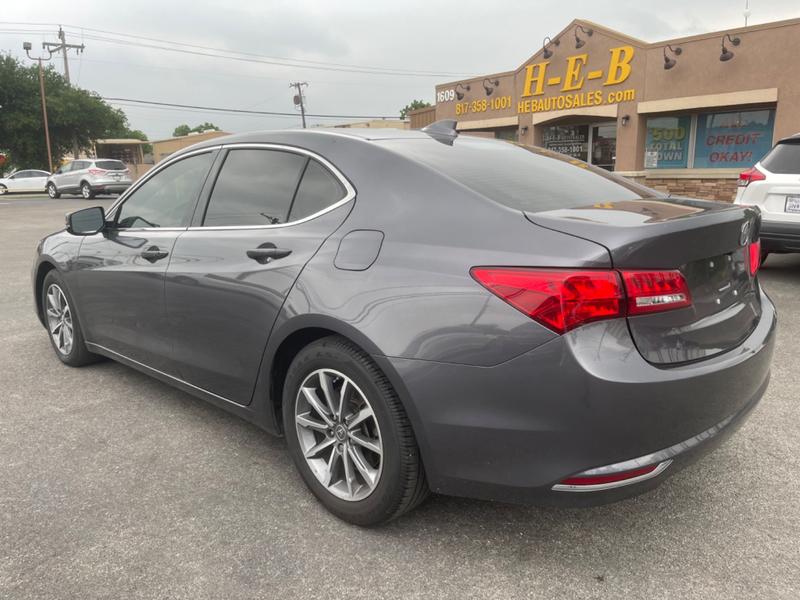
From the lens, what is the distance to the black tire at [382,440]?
87.9 inches

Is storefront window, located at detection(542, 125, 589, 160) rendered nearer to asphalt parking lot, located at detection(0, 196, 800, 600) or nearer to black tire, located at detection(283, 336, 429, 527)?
asphalt parking lot, located at detection(0, 196, 800, 600)

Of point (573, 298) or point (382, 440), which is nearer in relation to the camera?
point (573, 298)

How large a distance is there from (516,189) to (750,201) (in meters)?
5.17

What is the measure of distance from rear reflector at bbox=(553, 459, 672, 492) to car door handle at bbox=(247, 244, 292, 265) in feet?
4.62

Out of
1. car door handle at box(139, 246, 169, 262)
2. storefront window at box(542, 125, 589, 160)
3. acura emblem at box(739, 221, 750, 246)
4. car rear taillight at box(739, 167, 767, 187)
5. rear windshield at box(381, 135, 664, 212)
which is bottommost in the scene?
car door handle at box(139, 246, 169, 262)

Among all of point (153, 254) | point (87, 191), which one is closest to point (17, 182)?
point (87, 191)

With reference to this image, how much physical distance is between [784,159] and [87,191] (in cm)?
2794

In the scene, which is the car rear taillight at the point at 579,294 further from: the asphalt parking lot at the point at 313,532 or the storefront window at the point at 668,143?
the storefront window at the point at 668,143

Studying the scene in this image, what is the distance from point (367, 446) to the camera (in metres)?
2.38

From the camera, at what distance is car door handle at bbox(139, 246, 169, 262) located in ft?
10.8

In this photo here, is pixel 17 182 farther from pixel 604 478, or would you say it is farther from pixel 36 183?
pixel 604 478

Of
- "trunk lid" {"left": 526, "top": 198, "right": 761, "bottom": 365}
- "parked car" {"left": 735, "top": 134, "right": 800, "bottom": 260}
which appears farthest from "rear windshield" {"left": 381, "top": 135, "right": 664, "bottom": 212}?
"parked car" {"left": 735, "top": 134, "right": 800, "bottom": 260}

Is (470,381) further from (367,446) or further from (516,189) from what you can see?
(516,189)

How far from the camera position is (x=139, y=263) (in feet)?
11.4
